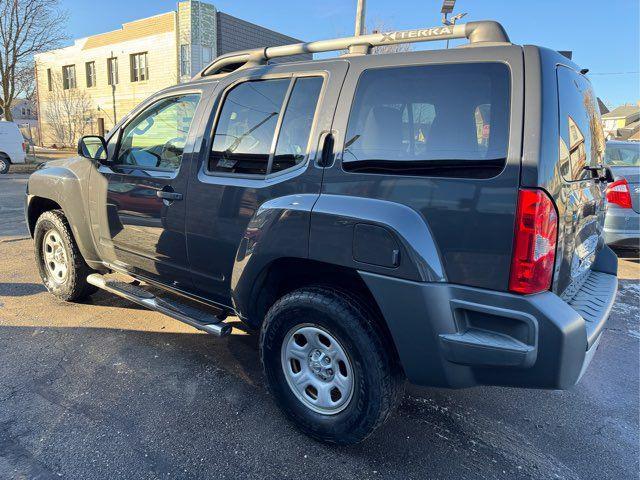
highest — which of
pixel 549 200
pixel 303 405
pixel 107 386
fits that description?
pixel 549 200

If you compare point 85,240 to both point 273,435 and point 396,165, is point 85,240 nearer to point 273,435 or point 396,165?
point 273,435

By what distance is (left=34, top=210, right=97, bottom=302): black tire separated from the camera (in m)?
4.07

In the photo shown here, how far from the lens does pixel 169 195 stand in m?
3.06

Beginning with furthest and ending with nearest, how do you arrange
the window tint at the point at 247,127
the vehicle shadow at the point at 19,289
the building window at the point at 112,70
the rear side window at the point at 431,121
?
the building window at the point at 112,70 → the vehicle shadow at the point at 19,289 → the window tint at the point at 247,127 → the rear side window at the point at 431,121

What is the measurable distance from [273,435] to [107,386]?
123 centimetres

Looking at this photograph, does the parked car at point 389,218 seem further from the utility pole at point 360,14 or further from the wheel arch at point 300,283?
the utility pole at point 360,14

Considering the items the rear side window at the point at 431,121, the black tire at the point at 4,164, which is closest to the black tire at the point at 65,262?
the rear side window at the point at 431,121

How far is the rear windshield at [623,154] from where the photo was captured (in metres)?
7.10

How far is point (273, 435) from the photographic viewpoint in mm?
2549

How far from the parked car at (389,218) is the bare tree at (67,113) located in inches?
1361

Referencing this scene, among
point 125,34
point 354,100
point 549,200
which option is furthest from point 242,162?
point 125,34

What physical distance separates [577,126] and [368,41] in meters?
1.18

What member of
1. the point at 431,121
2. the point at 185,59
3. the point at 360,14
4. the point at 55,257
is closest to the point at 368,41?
the point at 431,121

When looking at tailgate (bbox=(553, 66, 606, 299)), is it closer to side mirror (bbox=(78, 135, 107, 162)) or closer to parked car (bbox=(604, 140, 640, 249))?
side mirror (bbox=(78, 135, 107, 162))
